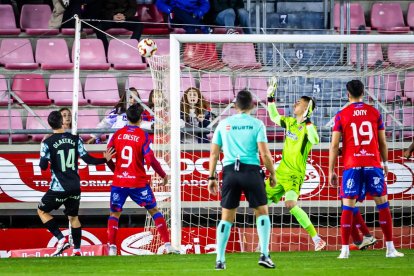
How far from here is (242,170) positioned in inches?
441

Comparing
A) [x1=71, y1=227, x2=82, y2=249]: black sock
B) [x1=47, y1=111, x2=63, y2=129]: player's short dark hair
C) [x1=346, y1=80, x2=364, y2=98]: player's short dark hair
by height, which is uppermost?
[x1=346, y1=80, x2=364, y2=98]: player's short dark hair

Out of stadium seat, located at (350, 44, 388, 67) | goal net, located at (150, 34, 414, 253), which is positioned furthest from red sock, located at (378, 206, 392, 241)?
stadium seat, located at (350, 44, 388, 67)

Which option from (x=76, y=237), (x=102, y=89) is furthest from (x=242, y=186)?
(x=102, y=89)

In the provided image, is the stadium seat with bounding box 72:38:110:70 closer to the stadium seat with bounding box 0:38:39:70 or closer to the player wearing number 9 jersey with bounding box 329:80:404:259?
the stadium seat with bounding box 0:38:39:70

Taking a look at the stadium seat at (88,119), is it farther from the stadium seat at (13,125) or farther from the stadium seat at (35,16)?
the stadium seat at (35,16)

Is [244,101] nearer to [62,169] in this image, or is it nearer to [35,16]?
[62,169]

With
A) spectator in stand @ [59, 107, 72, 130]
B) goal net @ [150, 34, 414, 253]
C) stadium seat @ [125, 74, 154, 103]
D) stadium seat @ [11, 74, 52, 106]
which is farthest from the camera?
stadium seat @ [125, 74, 154, 103]

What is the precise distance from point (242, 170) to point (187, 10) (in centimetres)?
875

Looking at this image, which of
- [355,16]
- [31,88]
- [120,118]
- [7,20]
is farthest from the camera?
[355,16]

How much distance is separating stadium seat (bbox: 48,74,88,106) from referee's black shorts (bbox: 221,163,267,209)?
7.65 metres

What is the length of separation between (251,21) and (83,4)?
302cm

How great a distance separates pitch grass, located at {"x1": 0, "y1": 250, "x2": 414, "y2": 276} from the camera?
11227 mm

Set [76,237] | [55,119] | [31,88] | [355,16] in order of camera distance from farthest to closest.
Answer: [355,16], [31,88], [76,237], [55,119]

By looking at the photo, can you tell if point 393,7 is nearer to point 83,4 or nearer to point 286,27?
point 286,27
